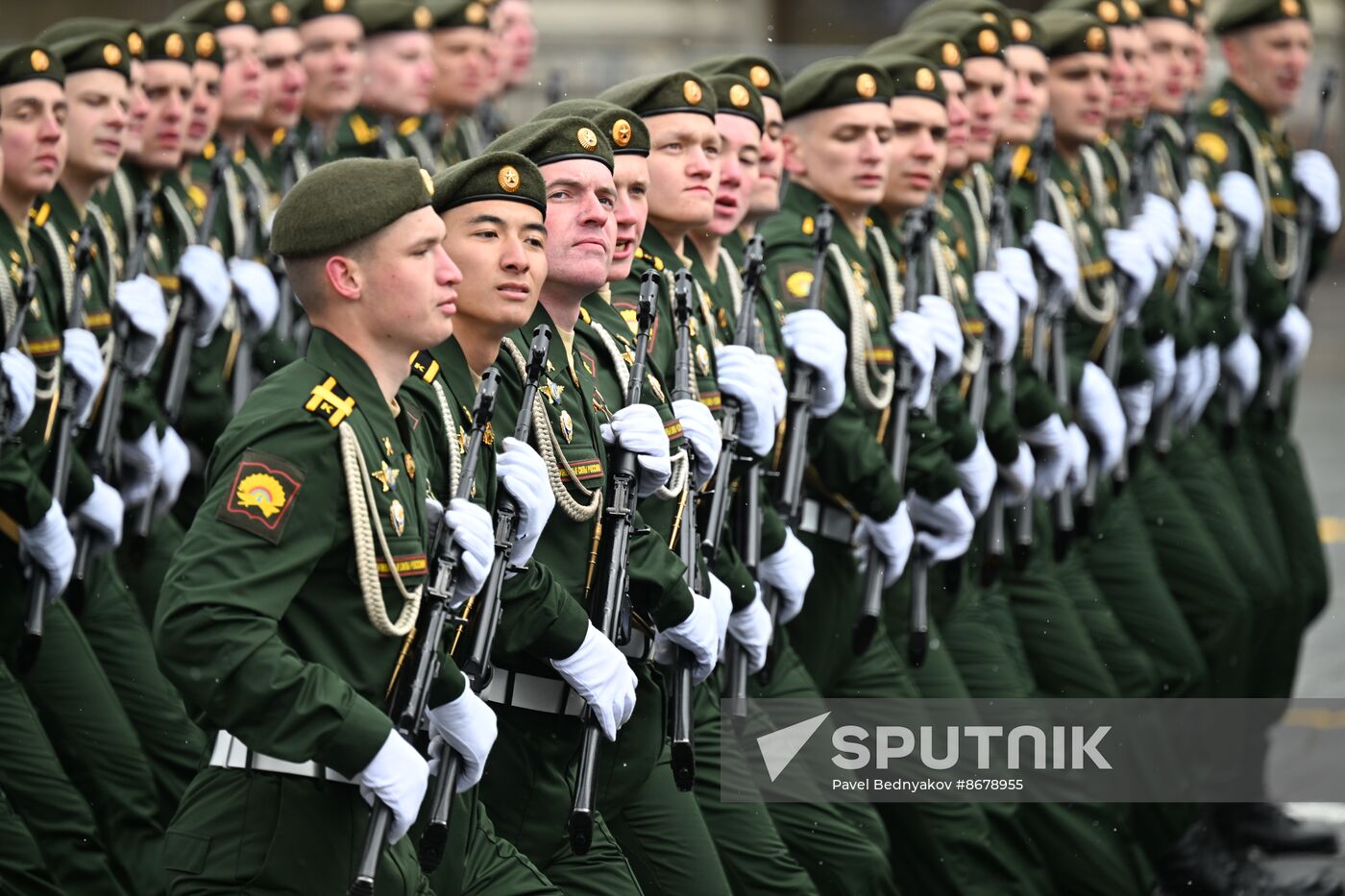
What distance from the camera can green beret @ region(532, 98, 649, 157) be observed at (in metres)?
6.32

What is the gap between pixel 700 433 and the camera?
633cm

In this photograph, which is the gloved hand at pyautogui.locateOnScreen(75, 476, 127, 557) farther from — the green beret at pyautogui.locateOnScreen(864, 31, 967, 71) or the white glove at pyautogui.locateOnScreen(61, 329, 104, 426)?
the green beret at pyautogui.locateOnScreen(864, 31, 967, 71)

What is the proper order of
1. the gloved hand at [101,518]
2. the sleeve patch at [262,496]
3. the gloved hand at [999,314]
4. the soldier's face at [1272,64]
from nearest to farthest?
the sleeve patch at [262,496]
the gloved hand at [101,518]
the gloved hand at [999,314]
the soldier's face at [1272,64]

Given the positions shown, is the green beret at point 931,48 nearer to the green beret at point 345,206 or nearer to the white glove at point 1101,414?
the white glove at point 1101,414

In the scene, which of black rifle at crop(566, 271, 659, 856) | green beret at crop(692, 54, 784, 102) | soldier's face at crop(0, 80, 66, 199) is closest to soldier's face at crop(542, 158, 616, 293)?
black rifle at crop(566, 271, 659, 856)

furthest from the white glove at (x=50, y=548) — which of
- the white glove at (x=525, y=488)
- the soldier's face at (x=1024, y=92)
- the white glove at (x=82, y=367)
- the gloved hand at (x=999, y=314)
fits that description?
the soldier's face at (x=1024, y=92)

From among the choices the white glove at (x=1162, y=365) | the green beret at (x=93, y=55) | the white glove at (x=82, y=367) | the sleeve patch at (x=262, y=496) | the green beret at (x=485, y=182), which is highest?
the green beret at (x=485, y=182)

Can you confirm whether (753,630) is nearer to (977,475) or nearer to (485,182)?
(485,182)

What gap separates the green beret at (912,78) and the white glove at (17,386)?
262 centimetres

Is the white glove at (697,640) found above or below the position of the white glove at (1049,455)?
above

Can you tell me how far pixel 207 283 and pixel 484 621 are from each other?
3.44 meters

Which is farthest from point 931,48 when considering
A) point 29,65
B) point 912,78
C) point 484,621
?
point 484,621

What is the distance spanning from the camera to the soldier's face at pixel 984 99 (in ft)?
30.7

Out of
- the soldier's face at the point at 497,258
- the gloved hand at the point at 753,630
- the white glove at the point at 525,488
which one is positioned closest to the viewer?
the white glove at the point at 525,488
